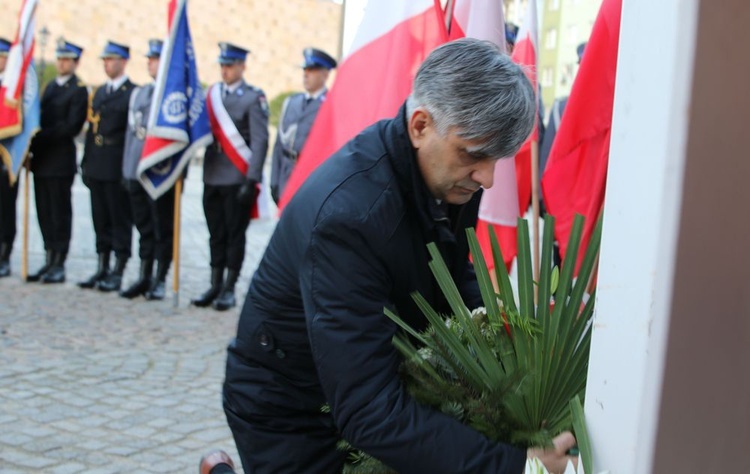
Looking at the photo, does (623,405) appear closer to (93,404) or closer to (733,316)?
(733,316)

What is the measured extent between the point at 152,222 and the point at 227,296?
3.45ft

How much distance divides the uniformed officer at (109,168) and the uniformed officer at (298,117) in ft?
4.58

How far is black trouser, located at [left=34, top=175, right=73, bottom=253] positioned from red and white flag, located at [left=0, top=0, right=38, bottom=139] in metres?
0.60

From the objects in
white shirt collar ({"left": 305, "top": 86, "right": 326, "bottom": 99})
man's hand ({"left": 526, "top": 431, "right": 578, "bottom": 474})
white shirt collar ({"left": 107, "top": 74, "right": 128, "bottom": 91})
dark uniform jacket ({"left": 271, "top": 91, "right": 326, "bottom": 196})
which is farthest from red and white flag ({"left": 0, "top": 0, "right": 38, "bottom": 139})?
man's hand ({"left": 526, "top": 431, "right": 578, "bottom": 474})

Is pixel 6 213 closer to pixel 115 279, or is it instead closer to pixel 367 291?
pixel 115 279

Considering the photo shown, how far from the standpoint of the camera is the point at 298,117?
7980mm

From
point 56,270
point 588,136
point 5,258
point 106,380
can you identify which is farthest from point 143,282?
point 588,136

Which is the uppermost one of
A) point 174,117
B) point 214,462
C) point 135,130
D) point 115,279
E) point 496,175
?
point 174,117

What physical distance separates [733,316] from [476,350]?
1.69ft

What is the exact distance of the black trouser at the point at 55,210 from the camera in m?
8.65

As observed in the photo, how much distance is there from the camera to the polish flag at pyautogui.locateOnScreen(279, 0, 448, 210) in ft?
12.3

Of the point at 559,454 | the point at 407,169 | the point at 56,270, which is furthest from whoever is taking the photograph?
the point at 56,270

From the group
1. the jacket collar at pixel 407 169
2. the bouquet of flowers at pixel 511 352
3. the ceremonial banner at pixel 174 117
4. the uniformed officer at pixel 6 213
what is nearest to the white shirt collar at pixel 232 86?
the ceremonial banner at pixel 174 117

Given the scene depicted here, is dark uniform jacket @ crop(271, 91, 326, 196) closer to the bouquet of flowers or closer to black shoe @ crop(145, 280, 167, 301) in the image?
black shoe @ crop(145, 280, 167, 301)
